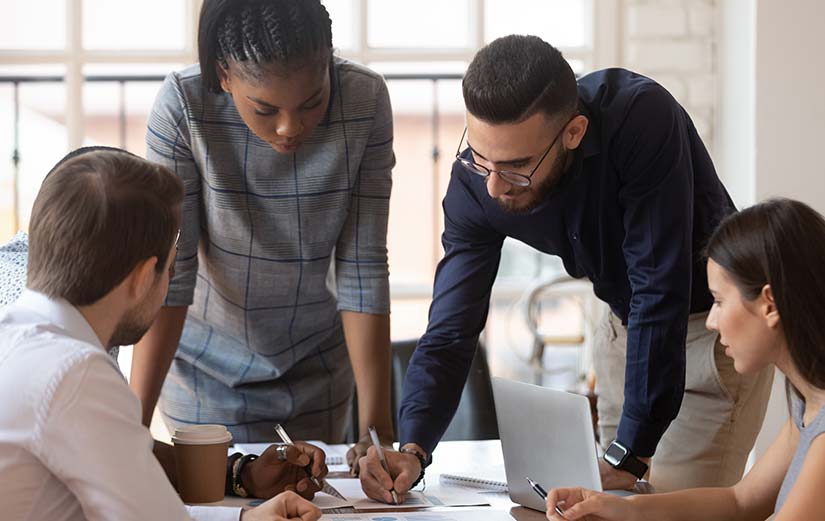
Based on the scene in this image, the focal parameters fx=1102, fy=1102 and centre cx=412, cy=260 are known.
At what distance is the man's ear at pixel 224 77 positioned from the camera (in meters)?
1.79

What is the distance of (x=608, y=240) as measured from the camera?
188 cm

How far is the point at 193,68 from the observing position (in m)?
1.95

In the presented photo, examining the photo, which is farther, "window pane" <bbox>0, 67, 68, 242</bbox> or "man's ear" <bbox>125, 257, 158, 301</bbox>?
"window pane" <bbox>0, 67, 68, 242</bbox>

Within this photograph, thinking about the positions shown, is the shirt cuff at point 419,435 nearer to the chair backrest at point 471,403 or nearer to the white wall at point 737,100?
the chair backrest at point 471,403

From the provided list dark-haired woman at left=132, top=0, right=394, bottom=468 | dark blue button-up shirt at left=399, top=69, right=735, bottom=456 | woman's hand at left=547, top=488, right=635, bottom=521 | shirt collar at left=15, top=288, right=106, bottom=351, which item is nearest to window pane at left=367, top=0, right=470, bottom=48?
dark-haired woman at left=132, top=0, right=394, bottom=468

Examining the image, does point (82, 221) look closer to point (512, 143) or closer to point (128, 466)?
point (128, 466)

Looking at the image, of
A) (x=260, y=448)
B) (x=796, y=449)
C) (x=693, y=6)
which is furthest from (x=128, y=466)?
(x=693, y=6)

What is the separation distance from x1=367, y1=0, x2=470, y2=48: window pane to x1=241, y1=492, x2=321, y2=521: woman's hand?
7.37 ft

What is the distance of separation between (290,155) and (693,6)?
1823mm

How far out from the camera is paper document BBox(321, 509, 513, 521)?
4.93 feet

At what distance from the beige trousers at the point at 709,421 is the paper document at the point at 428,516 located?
1.55ft

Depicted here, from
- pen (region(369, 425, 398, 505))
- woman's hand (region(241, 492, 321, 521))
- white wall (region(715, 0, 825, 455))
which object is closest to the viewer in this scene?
woman's hand (region(241, 492, 321, 521))

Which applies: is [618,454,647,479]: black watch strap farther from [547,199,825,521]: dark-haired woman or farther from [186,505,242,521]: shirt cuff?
[186,505,242,521]: shirt cuff

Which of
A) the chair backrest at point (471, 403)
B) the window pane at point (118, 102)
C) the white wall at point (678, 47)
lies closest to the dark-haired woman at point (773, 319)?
the chair backrest at point (471, 403)
